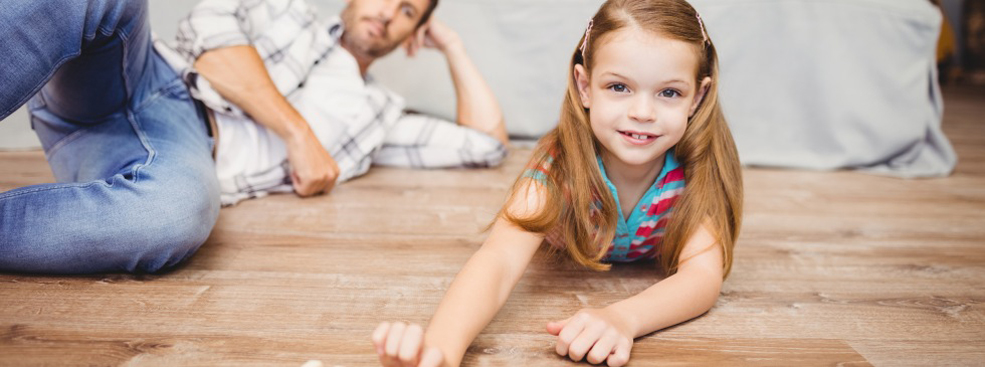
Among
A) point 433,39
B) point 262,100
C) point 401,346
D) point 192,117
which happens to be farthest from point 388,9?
point 401,346

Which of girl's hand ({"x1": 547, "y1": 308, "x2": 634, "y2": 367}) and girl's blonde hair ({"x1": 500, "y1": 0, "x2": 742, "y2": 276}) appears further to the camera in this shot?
girl's blonde hair ({"x1": 500, "y1": 0, "x2": 742, "y2": 276})

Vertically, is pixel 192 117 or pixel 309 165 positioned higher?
pixel 192 117

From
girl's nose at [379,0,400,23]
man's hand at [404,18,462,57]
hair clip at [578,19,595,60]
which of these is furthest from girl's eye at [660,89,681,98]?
man's hand at [404,18,462,57]

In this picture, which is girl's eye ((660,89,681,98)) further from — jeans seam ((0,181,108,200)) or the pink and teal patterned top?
jeans seam ((0,181,108,200))

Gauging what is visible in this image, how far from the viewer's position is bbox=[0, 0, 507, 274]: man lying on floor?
0.98 meters

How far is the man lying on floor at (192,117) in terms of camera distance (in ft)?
3.21

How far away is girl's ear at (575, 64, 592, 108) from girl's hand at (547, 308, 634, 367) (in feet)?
0.98

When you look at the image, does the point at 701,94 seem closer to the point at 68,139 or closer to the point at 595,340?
the point at 595,340

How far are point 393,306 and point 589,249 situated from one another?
0.28m

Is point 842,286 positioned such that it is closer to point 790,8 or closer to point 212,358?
point 212,358

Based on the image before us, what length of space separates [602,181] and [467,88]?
98 centimetres

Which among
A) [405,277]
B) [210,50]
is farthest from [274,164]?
[405,277]

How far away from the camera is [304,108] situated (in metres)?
1.59

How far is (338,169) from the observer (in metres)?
1.53
